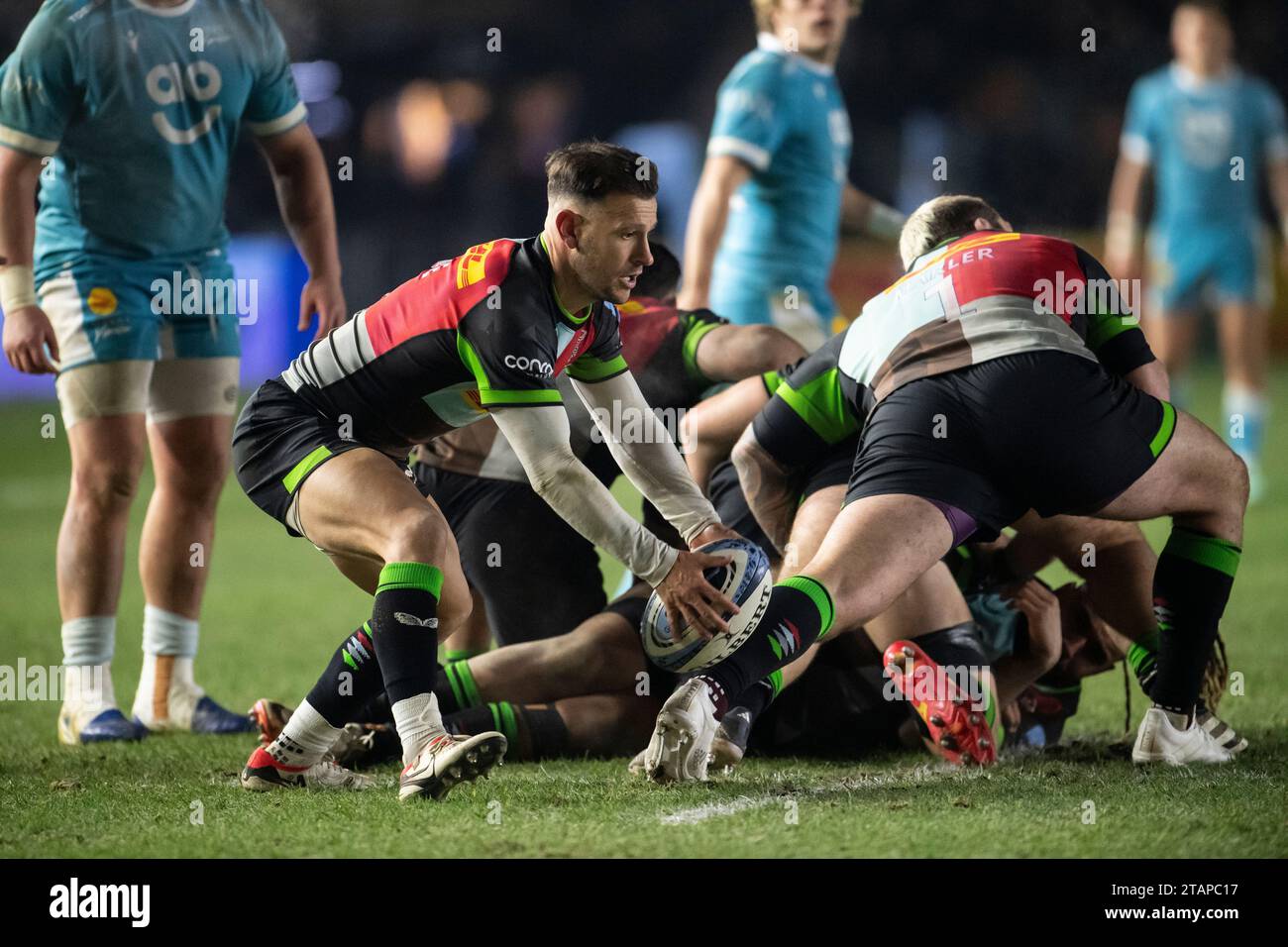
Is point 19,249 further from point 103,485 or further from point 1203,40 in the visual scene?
point 1203,40

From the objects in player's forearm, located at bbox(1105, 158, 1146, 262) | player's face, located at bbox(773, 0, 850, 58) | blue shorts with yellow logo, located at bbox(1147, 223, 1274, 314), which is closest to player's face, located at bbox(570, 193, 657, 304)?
player's face, located at bbox(773, 0, 850, 58)

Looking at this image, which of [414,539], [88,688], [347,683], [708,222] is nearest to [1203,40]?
[708,222]

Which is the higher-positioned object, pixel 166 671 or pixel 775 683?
pixel 775 683

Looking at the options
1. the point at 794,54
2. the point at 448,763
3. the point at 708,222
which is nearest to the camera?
the point at 448,763

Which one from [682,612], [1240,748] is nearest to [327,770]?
[682,612]

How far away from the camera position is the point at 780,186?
655 centimetres

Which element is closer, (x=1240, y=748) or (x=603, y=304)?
(x=603, y=304)

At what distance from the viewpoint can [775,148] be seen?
646 centimetres

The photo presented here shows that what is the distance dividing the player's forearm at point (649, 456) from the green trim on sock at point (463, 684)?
2.20 ft

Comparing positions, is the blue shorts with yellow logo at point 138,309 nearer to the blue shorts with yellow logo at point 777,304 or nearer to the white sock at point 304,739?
the white sock at point 304,739

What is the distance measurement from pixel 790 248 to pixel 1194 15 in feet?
15.9

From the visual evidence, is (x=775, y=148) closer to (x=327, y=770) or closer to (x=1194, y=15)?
(x=327, y=770)

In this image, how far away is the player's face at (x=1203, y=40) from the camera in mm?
10156

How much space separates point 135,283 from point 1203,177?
7706 mm
